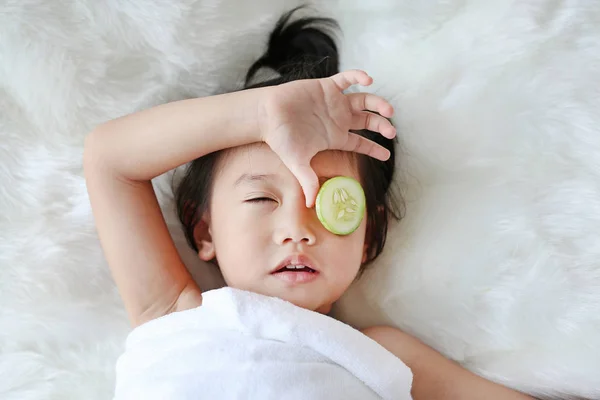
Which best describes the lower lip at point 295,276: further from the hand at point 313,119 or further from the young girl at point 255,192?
the hand at point 313,119

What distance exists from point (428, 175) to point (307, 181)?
1.07ft

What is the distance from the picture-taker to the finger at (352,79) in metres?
1.12

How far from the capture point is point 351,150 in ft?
3.91

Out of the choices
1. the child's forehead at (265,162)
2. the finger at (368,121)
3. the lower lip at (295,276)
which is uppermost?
the finger at (368,121)

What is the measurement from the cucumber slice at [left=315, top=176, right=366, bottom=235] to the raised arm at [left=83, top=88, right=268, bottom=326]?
0.17m

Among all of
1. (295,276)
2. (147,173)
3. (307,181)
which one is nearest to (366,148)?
(307,181)

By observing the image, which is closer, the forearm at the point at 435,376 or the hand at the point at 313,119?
the hand at the point at 313,119

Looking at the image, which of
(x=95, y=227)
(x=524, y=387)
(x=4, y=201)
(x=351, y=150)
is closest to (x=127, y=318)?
(x=95, y=227)

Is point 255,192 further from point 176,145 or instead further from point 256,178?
point 176,145

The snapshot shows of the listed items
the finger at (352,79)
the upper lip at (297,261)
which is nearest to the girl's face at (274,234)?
the upper lip at (297,261)

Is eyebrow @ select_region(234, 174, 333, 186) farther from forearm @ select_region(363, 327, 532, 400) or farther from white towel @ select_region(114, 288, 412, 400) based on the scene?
forearm @ select_region(363, 327, 532, 400)

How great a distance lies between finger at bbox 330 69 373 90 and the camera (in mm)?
1122

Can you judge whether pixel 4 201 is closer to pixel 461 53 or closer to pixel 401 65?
pixel 401 65

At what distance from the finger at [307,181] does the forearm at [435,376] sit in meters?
0.34
